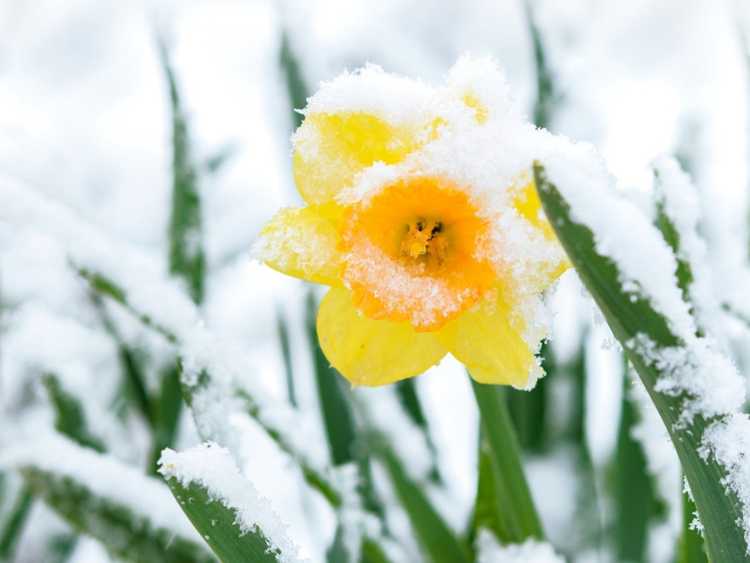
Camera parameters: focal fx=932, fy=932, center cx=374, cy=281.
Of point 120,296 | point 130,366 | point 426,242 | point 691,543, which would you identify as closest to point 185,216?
point 130,366

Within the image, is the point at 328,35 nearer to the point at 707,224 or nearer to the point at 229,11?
the point at 229,11

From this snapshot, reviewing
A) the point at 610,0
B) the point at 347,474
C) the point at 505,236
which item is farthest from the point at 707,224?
the point at 610,0

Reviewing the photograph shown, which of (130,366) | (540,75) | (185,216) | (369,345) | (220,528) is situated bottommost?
(220,528)

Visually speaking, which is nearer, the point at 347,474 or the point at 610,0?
the point at 347,474

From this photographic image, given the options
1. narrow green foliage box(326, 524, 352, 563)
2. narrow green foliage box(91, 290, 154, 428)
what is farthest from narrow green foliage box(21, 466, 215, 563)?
narrow green foliage box(91, 290, 154, 428)

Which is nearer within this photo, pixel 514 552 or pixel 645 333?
pixel 645 333

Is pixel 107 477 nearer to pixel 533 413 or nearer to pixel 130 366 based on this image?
pixel 130 366
